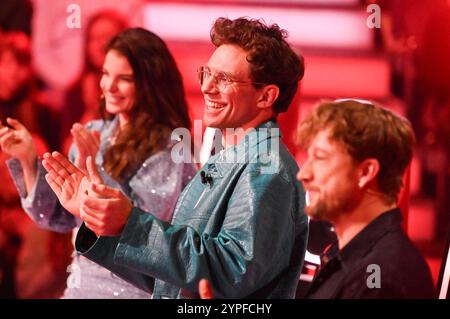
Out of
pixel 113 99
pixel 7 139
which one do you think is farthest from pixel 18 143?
pixel 113 99

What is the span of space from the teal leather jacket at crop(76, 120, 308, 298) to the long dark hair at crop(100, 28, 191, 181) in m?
0.70

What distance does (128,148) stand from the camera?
114 inches

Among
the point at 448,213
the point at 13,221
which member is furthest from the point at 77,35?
the point at 448,213

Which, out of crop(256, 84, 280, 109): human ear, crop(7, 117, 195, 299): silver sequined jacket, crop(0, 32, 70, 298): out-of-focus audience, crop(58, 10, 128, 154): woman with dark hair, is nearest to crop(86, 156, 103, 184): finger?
crop(256, 84, 280, 109): human ear

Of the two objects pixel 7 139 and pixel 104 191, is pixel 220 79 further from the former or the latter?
pixel 7 139

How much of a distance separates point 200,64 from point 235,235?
2078 millimetres

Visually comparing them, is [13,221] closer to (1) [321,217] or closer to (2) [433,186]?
(2) [433,186]

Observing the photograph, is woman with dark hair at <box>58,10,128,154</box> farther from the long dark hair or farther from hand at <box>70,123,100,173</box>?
hand at <box>70,123,100,173</box>

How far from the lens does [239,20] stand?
2.21 m

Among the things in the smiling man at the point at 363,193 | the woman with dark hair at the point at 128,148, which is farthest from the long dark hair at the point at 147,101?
the smiling man at the point at 363,193

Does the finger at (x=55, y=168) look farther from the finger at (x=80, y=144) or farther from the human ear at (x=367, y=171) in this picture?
the human ear at (x=367, y=171)

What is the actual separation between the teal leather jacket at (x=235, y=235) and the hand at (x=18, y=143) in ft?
2.41

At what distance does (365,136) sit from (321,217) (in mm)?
187
